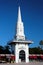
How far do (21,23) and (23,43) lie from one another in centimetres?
754

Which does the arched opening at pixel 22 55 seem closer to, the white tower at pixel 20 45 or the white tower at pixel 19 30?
the white tower at pixel 20 45

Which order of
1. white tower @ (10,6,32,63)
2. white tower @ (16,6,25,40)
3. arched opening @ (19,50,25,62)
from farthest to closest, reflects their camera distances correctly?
arched opening @ (19,50,25,62) < white tower @ (16,6,25,40) < white tower @ (10,6,32,63)

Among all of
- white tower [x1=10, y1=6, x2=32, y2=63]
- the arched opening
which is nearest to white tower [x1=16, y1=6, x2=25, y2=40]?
white tower [x1=10, y1=6, x2=32, y2=63]

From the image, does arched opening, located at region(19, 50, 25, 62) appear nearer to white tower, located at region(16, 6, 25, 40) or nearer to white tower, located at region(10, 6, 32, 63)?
white tower, located at region(10, 6, 32, 63)

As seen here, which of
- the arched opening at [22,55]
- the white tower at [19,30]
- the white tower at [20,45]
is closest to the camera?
the white tower at [20,45]

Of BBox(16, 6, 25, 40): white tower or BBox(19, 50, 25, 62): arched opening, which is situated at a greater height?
BBox(16, 6, 25, 40): white tower

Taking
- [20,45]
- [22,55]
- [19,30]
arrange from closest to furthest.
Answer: [20,45]
[19,30]
[22,55]

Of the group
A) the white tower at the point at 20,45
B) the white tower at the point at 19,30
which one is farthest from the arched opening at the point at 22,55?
the white tower at the point at 19,30

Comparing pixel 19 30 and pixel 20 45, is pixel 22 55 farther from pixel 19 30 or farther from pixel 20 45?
pixel 19 30

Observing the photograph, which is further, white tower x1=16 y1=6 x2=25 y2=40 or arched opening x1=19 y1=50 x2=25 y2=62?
arched opening x1=19 y1=50 x2=25 y2=62

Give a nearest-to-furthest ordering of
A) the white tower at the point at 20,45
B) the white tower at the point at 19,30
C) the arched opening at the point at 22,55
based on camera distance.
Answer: the white tower at the point at 20,45, the white tower at the point at 19,30, the arched opening at the point at 22,55

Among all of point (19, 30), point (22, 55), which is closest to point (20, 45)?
point (22, 55)

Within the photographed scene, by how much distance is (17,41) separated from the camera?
8056cm

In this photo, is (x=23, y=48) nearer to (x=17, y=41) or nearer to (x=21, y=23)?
(x=17, y=41)
